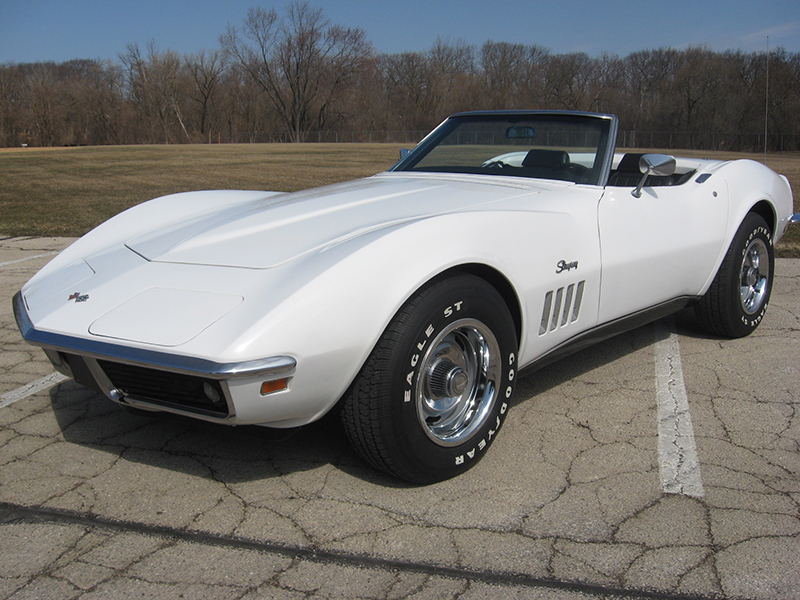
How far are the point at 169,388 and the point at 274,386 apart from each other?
0.37m

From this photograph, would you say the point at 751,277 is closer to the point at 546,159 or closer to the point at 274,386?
the point at 546,159

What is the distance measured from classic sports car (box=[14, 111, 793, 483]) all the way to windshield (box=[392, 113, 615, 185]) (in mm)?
15

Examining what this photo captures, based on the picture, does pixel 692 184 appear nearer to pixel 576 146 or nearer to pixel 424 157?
pixel 576 146

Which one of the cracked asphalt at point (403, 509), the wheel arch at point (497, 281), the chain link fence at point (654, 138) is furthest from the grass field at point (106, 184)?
the chain link fence at point (654, 138)

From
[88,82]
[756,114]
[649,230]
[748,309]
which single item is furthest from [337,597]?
[88,82]

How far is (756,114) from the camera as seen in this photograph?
60031mm

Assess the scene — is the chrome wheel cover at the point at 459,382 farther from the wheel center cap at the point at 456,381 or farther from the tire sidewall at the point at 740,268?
the tire sidewall at the point at 740,268

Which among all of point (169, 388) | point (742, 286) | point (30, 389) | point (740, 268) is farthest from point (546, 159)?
point (30, 389)

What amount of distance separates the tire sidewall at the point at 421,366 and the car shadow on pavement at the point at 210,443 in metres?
0.20

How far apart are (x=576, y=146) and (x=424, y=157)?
0.90 meters

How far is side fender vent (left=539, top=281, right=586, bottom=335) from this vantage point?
2.88 m

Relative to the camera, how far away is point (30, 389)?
352 cm

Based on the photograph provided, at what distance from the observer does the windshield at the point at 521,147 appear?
3498 millimetres

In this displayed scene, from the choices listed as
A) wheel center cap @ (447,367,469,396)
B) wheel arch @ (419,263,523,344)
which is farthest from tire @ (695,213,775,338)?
wheel center cap @ (447,367,469,396)
